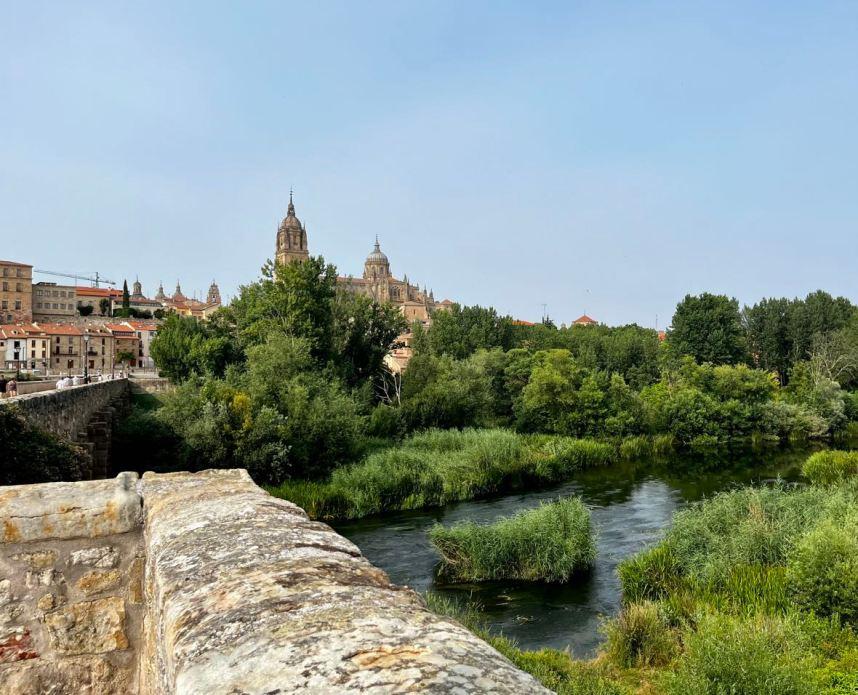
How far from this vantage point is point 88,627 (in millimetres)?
3793

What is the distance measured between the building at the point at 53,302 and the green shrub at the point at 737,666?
398ft

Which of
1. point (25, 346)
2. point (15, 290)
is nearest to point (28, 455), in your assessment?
point (25, 346)

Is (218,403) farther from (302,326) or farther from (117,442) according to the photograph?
(302,326)

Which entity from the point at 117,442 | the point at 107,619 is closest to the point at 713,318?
the point at 117,442

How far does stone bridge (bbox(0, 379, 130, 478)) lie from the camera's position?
48.5ft

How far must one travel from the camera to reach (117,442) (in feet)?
81.7

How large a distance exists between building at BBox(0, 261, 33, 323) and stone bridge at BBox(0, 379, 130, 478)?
94.9m

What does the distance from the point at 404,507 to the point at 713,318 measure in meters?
48.2

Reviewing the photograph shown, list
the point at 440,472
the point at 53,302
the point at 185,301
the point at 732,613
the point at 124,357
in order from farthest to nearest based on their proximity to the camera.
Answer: the point at 185,301 → the point at 53,302 → the point at 124,357 → the point at 440,472 → the point at 732,613

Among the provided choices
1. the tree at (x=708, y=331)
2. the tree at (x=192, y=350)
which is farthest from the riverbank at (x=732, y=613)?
the tree at (x=708, y=331)

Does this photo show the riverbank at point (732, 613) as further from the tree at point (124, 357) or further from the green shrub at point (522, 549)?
the tree at point (124, 357)

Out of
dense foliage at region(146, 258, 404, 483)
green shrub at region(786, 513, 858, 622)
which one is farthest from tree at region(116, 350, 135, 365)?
green shrub at region(786, 513, 858, 622)

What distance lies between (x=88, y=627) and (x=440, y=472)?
22.6 meters

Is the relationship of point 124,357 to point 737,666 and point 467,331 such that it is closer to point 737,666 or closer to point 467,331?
point 467,331
